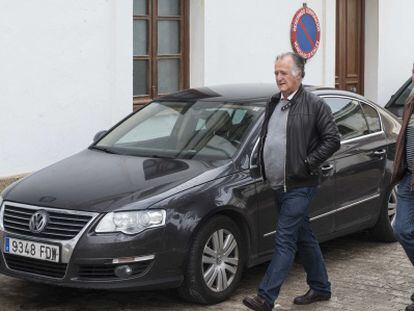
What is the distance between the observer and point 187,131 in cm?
752

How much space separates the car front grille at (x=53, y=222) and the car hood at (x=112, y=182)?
0.05m

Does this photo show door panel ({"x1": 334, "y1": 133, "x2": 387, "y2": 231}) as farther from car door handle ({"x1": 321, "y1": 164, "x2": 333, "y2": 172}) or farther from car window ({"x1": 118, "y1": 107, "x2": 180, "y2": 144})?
car window ({"x1": 118, "y1": 107, "x2": 180, "y2": 144})

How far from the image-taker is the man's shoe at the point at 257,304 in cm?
626

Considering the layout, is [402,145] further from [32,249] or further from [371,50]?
[371,50]

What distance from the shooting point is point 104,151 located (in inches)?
302

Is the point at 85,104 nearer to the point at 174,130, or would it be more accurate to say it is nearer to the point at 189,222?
the point at 174,130

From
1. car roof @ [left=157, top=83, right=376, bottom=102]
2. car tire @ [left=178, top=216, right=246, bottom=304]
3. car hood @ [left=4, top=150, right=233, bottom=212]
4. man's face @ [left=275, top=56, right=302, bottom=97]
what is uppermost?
man's face @ [left=275, top=56, right=302, bottom=97]

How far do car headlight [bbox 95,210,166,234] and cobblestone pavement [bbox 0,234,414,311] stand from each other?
0.70 metres

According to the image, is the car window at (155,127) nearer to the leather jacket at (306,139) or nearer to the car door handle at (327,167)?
the car door handle at (327,167)

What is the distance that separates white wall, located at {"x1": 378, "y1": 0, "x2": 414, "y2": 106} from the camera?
54.5 ft

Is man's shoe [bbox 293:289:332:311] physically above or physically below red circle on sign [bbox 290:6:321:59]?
below

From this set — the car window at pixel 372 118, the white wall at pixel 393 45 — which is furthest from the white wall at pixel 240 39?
the car window at pixel 372 118

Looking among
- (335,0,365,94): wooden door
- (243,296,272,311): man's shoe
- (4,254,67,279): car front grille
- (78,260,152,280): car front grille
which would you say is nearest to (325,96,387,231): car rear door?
(243,296,272,311): man's shoe

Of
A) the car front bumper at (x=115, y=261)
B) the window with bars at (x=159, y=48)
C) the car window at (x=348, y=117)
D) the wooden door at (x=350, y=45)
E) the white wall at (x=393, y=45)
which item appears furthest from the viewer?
the white wall at (x=393, y=45)
